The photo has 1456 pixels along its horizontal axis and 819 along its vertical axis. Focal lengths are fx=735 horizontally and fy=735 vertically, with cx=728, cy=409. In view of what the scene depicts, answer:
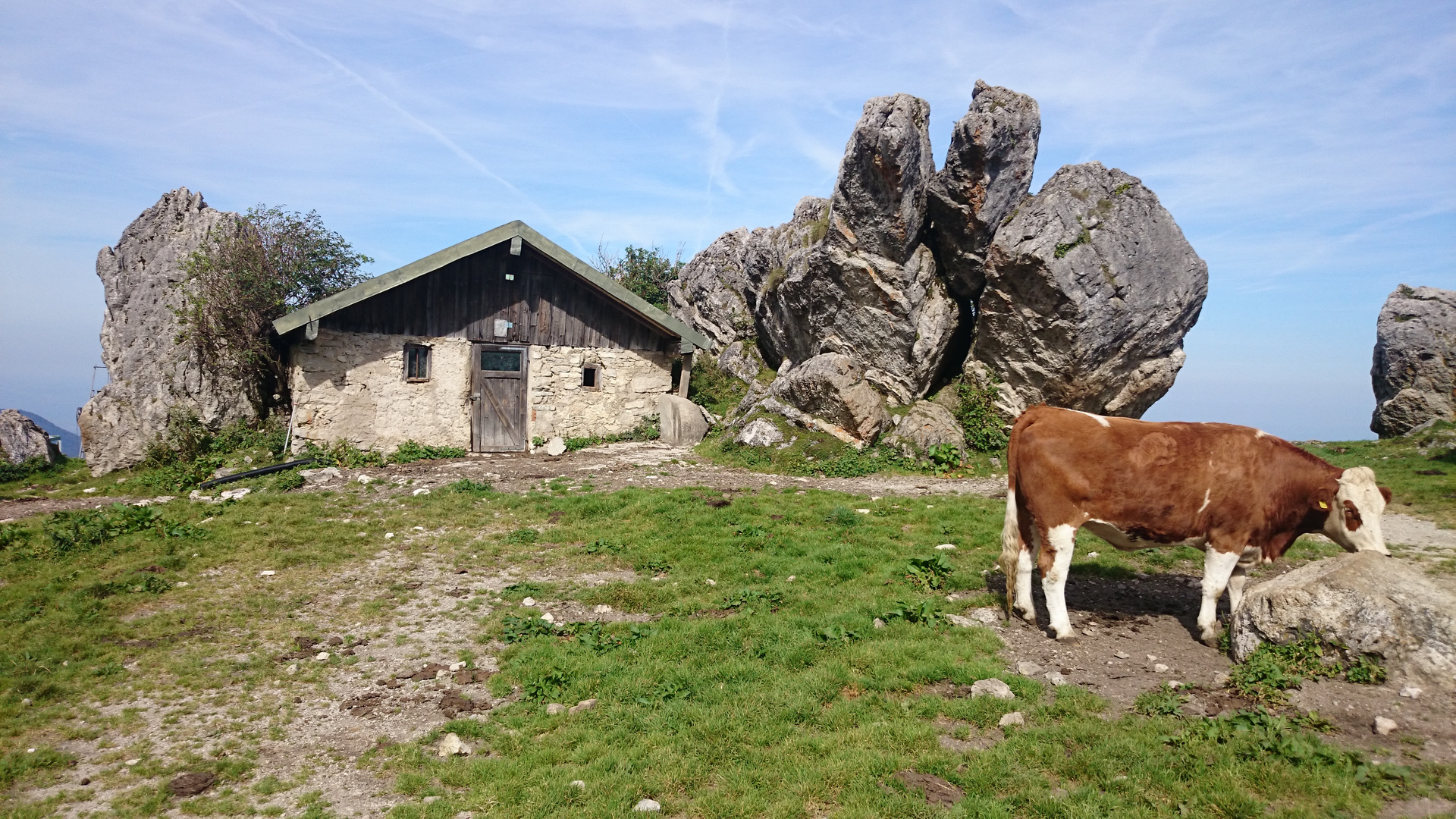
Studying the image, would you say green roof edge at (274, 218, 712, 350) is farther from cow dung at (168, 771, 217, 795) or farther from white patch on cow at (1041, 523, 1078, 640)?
white patch on cow at (1041, 523, 1078, 640)

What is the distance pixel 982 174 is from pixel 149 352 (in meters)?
22.5

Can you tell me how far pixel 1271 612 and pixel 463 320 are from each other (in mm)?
18272

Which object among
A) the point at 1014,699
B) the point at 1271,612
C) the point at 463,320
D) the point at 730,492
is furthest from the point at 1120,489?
the point at 463,320

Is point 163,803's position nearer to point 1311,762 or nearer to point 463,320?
point 1311,762

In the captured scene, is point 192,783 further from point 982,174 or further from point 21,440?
point 982,174

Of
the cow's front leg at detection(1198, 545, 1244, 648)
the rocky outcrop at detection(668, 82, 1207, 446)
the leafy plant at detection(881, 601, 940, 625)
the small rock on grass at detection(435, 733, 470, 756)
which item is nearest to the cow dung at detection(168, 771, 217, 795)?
the small rock on grass at detection(435, 733, 470, 756)

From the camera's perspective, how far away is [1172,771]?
197 inches

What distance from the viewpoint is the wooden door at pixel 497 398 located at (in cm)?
1991

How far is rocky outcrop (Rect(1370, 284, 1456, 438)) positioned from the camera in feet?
69.6

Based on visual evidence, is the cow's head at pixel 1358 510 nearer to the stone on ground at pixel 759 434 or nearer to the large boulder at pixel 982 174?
the stone on ground at pixel 759 434

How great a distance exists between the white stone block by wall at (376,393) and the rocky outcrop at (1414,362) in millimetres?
26969

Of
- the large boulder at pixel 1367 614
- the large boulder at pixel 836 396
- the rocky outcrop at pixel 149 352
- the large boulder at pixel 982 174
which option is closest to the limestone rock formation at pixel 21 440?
the rocky outcrop at pixel 149 352

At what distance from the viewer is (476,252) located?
63.3ft

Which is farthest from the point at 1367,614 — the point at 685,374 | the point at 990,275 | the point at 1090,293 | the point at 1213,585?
the point at 685,374
